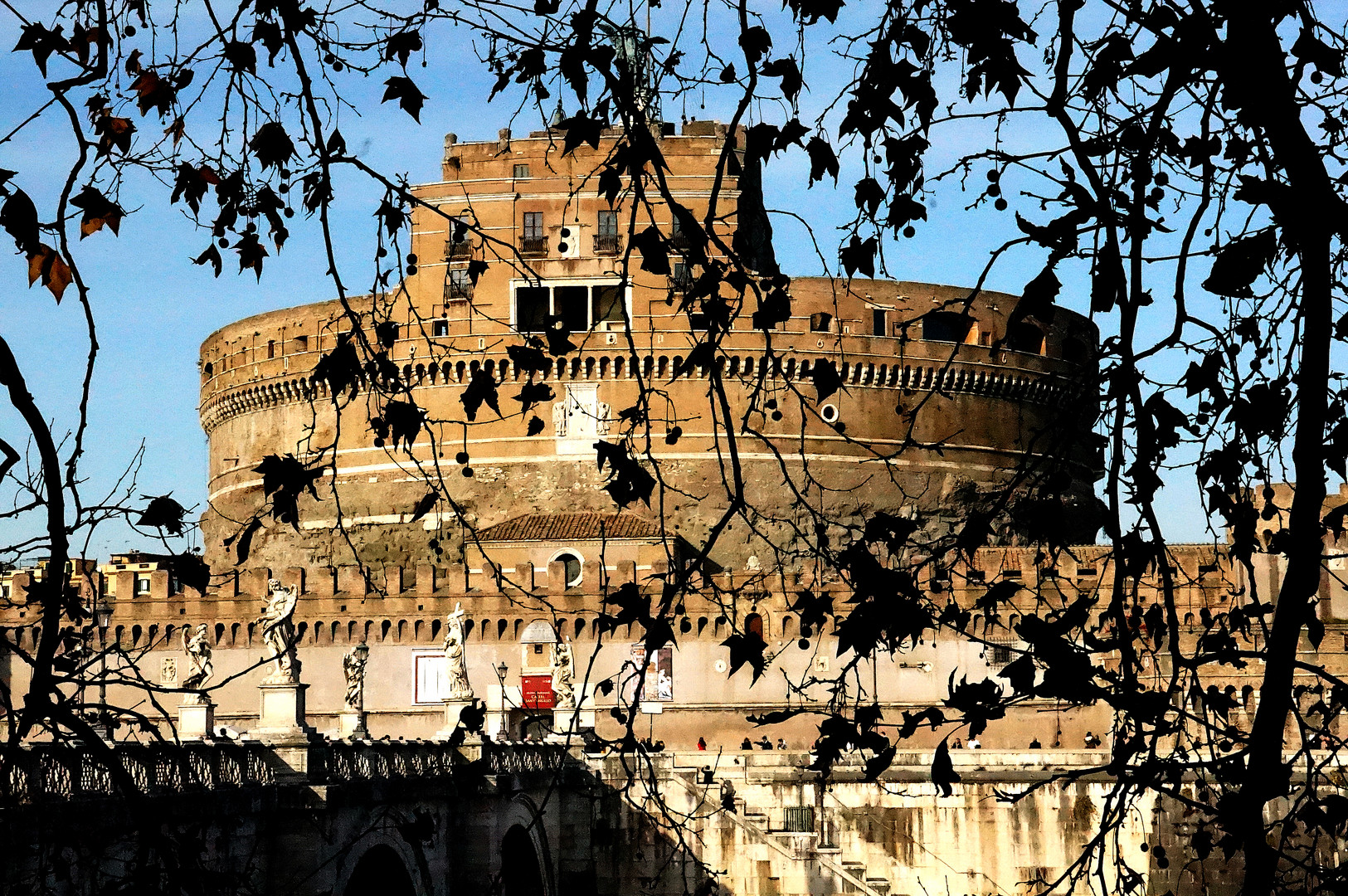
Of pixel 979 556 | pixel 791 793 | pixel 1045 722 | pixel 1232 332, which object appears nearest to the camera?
pixel 1232 332

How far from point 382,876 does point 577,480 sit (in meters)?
20.0

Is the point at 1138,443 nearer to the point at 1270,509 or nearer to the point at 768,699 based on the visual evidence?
the point at 1270,509

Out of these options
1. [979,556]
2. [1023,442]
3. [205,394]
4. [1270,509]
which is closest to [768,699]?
[979,556]

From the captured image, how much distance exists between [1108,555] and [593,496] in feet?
116

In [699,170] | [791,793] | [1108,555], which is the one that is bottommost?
[791,793]

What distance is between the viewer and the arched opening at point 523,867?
2478 cm

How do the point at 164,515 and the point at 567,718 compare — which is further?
the point at 567,718

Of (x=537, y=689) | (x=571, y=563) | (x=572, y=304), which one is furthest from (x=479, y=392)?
(x=572, y=304)

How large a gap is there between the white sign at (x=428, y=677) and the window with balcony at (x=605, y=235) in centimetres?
→ 1013

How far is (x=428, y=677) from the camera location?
3619cm

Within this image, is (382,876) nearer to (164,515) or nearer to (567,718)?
(567,718)

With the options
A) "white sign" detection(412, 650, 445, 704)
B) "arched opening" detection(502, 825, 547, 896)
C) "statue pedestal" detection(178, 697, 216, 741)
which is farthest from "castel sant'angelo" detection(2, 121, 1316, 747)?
"statue pedestal" detection(178, 697, 216, 741)

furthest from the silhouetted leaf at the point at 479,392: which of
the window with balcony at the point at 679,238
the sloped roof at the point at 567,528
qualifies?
the sloped roof at the point at 567,528

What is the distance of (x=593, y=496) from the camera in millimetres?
40844
